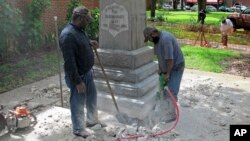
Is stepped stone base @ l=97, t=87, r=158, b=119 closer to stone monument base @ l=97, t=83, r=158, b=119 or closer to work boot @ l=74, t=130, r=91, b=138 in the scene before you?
stone monument base @ l=97, t=83, r=158, b=119

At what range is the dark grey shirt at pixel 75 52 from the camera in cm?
493

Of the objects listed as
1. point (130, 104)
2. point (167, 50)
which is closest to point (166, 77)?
point (167, 50)

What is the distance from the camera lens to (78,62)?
5164 mm

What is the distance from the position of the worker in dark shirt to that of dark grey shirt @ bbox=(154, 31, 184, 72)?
108 cm

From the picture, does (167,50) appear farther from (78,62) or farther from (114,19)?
(114,19)

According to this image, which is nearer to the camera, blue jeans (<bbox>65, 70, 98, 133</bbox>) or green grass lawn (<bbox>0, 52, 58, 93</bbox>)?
blue jeans (<bbox>65, 70, 98, 133</bbox>)

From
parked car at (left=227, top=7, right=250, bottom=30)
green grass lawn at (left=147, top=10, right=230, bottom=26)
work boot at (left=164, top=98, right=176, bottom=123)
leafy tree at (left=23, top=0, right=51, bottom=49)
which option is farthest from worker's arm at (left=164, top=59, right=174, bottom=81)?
parked car at (left=227, top=7, right=250, bottom=30)

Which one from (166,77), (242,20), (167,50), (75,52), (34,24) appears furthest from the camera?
(242,20)

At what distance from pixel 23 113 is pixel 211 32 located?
14935 mm

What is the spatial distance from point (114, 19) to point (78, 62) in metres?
1.80

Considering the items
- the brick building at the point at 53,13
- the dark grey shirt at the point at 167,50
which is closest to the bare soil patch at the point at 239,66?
the dark grey shirt at the point at 167,50

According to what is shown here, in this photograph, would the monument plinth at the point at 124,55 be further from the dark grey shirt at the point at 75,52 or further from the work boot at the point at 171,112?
the dark grey shirt at the point at 75,52

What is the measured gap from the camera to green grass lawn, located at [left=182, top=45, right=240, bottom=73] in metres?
10.4

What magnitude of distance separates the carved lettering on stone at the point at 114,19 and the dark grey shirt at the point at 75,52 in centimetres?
151
